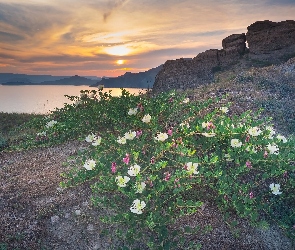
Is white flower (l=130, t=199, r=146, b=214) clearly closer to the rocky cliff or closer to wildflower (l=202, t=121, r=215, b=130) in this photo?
wildflower (l=202, t=121, r=215, b=130)

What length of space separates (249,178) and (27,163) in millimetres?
4727

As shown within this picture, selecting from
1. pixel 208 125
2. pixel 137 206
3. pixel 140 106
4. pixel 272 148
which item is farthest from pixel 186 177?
pixel 140 106

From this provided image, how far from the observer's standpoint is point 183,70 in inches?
1108

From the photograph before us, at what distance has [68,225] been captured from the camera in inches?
211

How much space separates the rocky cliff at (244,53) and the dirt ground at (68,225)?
834 inches

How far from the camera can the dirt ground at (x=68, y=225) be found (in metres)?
5.00

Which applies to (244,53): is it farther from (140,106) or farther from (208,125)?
(208,125)

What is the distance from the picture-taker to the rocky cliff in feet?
92.9

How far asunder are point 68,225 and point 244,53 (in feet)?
96.9

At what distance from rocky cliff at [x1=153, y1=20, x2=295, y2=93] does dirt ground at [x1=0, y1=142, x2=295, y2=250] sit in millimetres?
21182

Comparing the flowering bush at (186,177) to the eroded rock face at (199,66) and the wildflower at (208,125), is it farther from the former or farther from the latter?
the eroded rock face at (199,66)

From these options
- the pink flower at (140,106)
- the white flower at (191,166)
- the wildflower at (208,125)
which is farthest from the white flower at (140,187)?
the pink flower at (140,106)

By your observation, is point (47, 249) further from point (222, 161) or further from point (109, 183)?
point (222, 161)

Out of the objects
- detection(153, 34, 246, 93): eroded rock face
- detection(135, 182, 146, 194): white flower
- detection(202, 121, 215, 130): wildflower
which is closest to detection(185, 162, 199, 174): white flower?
detection(135, 182, 146, 194): white flower
